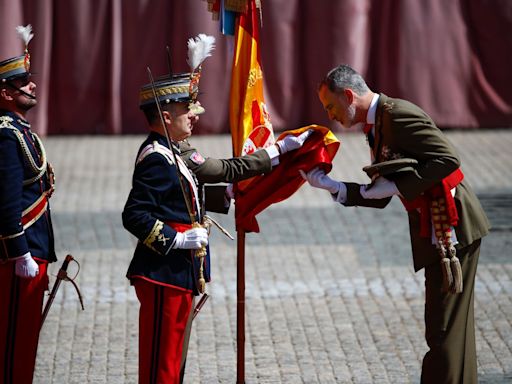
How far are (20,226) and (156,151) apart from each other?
761 millimetres

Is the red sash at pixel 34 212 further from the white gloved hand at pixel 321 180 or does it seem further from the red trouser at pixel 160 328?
the white gloved hand at pixel 321 180

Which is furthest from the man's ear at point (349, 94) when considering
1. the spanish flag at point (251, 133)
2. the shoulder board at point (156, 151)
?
the shoulder board at point (156, 151)

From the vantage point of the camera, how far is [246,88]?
6074mm

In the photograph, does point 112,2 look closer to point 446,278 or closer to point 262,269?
point 262,269

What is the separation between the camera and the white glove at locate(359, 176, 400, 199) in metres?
5.70

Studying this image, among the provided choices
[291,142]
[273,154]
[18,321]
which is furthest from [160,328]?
[291,142]

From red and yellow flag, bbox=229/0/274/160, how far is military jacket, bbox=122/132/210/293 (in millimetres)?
626

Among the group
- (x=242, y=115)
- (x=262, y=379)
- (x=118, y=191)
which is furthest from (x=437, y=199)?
(x=118, y=191)

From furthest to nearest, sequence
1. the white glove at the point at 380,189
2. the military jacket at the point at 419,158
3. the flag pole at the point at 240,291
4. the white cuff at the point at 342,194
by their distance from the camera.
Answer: the flag pole at the point at 240,291
the white cuff at the point at 342,194
the white glove at the point at 380,189
the military jacket at the point at 419,158

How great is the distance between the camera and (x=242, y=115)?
6.09 metres

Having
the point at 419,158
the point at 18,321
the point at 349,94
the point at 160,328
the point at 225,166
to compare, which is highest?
the point at 349,94

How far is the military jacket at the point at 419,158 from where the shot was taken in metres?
5.60

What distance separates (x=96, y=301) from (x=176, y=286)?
2700 millimetres

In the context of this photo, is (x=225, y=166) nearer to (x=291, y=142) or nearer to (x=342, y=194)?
(x=291, y=142)
